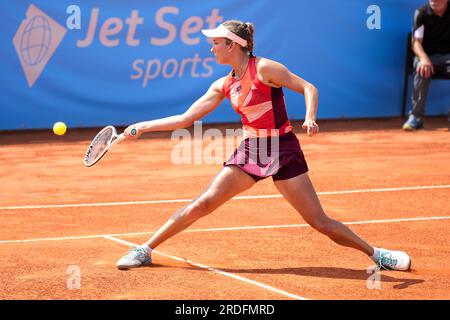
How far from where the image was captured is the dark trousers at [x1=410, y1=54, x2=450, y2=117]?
14539 mm

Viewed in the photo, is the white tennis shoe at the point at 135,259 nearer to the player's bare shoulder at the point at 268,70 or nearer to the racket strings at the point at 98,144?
the racket strings at the point at 98,144

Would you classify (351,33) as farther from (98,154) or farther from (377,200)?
(98,154)

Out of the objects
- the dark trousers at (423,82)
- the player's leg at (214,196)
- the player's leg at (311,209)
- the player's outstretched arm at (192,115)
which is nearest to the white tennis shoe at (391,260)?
the player's leg at (311,209)

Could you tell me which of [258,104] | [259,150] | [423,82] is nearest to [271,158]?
[259,150]

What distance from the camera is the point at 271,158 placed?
21.7 ft

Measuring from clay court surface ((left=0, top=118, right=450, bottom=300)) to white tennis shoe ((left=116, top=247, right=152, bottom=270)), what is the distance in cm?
7

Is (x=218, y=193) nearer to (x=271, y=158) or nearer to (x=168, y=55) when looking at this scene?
(x=271, y=158)

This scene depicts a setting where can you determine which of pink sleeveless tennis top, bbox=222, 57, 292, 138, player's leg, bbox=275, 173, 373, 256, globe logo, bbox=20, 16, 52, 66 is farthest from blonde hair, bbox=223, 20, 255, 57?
globe logo, bbox=20, 16, 52, 66

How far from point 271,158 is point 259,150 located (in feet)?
0.38

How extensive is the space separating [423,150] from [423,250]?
18.2ft

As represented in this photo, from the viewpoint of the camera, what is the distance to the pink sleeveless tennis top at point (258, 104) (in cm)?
662

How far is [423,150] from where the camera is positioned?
12891mm

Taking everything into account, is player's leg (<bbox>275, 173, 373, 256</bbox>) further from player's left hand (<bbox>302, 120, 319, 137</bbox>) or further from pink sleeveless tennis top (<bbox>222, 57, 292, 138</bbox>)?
player's left hand (<bbox>302, 120, 319, 137</bbox>)

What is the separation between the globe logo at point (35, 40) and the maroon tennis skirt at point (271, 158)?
7613 millimetres
